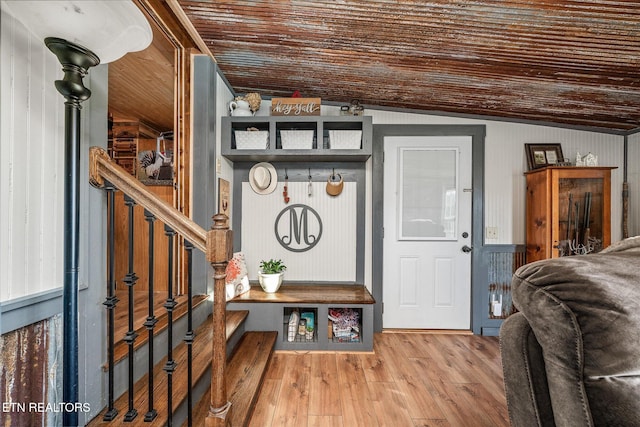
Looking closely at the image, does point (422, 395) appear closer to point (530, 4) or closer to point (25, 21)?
point (530, 4)

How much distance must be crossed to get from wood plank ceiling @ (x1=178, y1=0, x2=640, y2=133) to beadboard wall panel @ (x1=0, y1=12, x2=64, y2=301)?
1.06 m

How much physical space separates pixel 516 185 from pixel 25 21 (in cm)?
371

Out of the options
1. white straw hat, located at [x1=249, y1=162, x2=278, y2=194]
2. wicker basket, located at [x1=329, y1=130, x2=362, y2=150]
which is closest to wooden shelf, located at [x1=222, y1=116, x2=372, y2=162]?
wicker basket, located at [x1=329, y1=130, x2=362, y2=150]

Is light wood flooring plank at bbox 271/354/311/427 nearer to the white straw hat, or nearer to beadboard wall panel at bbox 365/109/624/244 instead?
the white straw hat

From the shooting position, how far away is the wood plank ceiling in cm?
168

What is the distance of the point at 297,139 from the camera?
2.74 metres

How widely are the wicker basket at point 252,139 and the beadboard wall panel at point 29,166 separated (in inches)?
62.6

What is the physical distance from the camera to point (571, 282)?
0.73 meters

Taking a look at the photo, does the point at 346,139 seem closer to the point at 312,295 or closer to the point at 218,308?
the point at 312,295

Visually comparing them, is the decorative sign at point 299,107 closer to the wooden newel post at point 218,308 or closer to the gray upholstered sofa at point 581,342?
the wooden newel post at point 218,308

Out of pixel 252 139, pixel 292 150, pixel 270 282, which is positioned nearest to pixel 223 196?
pixel 252 139

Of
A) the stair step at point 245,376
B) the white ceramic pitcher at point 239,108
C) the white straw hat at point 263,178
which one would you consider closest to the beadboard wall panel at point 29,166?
the stair step at point 245,376

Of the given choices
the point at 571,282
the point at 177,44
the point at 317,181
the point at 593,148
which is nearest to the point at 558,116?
the point at 593,148

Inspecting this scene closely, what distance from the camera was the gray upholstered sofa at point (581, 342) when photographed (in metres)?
0.68
